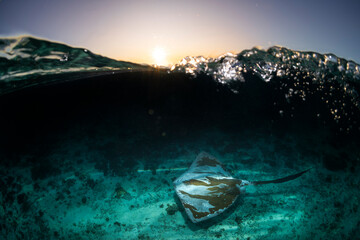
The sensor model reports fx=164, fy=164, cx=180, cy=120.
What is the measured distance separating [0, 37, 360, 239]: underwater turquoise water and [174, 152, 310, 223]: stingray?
62 cm

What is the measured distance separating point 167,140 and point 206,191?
2346mm

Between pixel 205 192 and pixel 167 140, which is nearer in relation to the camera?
pixel 205 192

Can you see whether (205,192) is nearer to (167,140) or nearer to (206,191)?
(206,191)

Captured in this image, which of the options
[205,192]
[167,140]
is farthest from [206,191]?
[167,140]

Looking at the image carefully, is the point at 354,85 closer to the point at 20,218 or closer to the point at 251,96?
the point at 251,96

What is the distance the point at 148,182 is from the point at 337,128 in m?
8.14

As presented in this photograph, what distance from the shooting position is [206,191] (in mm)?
3062

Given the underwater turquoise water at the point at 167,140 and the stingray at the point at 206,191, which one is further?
the underwater turquoise water at the point at 167,140

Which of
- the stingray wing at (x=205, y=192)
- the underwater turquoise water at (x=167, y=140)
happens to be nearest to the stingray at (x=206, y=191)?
the stingray wing at (x=205, y=192)

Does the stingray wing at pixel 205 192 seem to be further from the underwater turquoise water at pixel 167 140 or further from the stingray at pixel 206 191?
the underwater turquoise water at pixel 167 140

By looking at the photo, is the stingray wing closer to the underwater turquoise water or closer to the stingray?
the stingray

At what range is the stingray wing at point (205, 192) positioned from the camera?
9.03ft

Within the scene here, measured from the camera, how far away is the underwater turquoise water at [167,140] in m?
3.38

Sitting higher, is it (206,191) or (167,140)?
(167,140)
